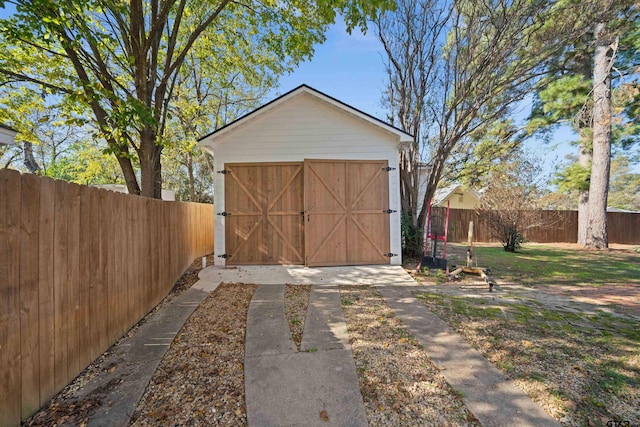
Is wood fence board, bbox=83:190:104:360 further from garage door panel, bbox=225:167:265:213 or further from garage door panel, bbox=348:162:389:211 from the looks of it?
garage door panel, bbox=348:162:389:211

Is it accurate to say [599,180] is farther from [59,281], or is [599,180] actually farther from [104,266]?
[59,281]

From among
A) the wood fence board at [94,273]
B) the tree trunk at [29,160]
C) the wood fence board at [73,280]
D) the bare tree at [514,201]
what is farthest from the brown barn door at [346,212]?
the tree trunk at [29,160]

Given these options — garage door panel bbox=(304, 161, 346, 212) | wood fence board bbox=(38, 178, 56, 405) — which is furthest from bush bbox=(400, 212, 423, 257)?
wood fence board bbox=(38, 178, 56, 405)

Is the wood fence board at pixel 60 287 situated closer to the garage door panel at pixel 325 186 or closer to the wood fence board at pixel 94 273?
the wood fence board at pixel 94 273

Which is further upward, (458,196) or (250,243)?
(458,196)

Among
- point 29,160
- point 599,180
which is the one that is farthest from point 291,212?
point 29,160

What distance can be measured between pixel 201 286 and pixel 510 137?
1471cm

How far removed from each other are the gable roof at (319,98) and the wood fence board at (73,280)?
401cm

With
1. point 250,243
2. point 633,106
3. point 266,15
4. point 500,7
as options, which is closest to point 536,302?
point 250,243

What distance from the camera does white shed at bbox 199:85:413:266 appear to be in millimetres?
6215

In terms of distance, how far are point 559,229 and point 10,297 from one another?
18.7 metres

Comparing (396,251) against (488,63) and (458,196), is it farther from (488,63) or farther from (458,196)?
(458,196)

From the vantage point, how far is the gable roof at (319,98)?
19.8 feet

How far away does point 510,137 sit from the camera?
1241 cm
